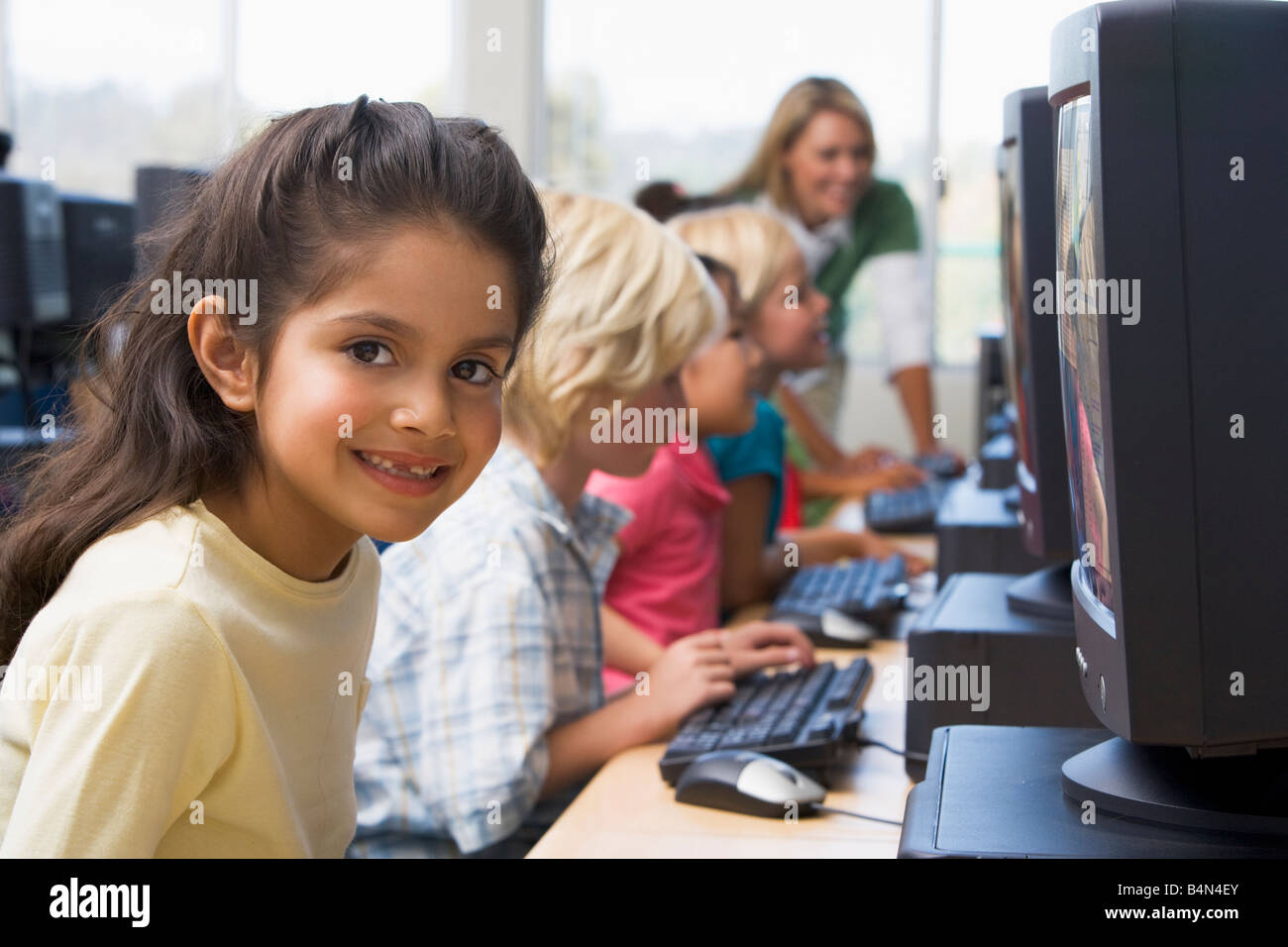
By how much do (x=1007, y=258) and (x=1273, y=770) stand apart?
0.72m

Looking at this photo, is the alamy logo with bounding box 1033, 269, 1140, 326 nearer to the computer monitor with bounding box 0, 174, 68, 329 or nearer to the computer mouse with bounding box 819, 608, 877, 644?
the computer mouse with bounding box 819, 608, 877, 644

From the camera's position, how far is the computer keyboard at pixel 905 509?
2482 mm

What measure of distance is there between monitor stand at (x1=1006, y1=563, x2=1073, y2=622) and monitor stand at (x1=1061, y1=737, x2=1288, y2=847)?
35 centimetres

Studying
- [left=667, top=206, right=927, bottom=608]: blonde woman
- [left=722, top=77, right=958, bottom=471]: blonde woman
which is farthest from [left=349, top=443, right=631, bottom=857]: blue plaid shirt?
[left=722, top=77, right=958, bottom=471]: blonde woman

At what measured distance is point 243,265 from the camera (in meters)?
0.81

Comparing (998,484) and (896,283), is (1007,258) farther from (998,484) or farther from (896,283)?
(896,283)

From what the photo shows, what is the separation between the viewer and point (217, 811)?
0.79 m

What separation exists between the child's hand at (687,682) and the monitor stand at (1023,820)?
0.49 meters

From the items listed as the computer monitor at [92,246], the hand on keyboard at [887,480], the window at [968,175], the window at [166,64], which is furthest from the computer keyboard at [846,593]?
the window at [166,64]

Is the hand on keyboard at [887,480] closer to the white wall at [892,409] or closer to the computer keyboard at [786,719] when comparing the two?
the white wall at [892,409]

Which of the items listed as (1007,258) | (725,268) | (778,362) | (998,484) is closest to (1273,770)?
(1007,258)

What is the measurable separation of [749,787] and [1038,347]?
43 centimetres

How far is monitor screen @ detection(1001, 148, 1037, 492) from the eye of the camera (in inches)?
45.9
